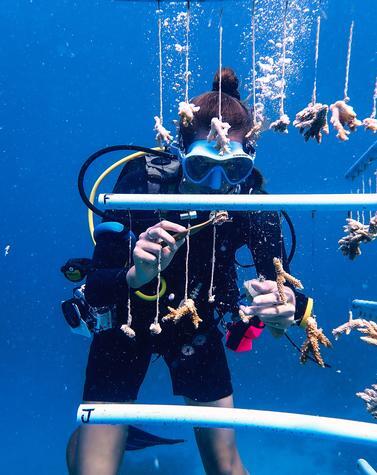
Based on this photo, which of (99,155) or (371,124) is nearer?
(371,124)

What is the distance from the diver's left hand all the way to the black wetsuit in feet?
2.39

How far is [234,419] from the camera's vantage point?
1.69 meters

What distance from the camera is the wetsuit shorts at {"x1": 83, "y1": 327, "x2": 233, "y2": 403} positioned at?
3.74 m

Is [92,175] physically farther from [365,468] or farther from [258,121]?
[365,468]

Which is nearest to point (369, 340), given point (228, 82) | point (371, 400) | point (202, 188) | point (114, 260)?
point (371, 400)

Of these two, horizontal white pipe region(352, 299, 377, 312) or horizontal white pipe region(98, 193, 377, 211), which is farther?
horizontal white pipe region(352, 299, 377, 312)

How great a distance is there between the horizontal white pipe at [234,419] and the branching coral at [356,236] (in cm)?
85

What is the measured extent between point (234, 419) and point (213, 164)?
172 cm

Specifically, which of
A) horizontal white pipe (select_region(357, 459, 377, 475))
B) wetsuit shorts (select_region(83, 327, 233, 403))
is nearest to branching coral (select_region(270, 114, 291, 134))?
wetsuit shorts (select_region(83, 327, 233, 403))

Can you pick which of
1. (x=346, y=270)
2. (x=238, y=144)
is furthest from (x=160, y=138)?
(x=346, y=270)

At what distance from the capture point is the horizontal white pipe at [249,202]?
169 cm

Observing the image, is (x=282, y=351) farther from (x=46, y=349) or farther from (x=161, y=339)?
(x=161, y=339)

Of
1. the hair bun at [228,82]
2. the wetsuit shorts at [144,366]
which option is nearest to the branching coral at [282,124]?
the hair bun at [228,82]

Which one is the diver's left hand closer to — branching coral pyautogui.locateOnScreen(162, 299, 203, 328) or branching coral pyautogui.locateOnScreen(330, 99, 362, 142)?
branching coral pyautogui.locateOnScreen(162, 299, 203, 328)
